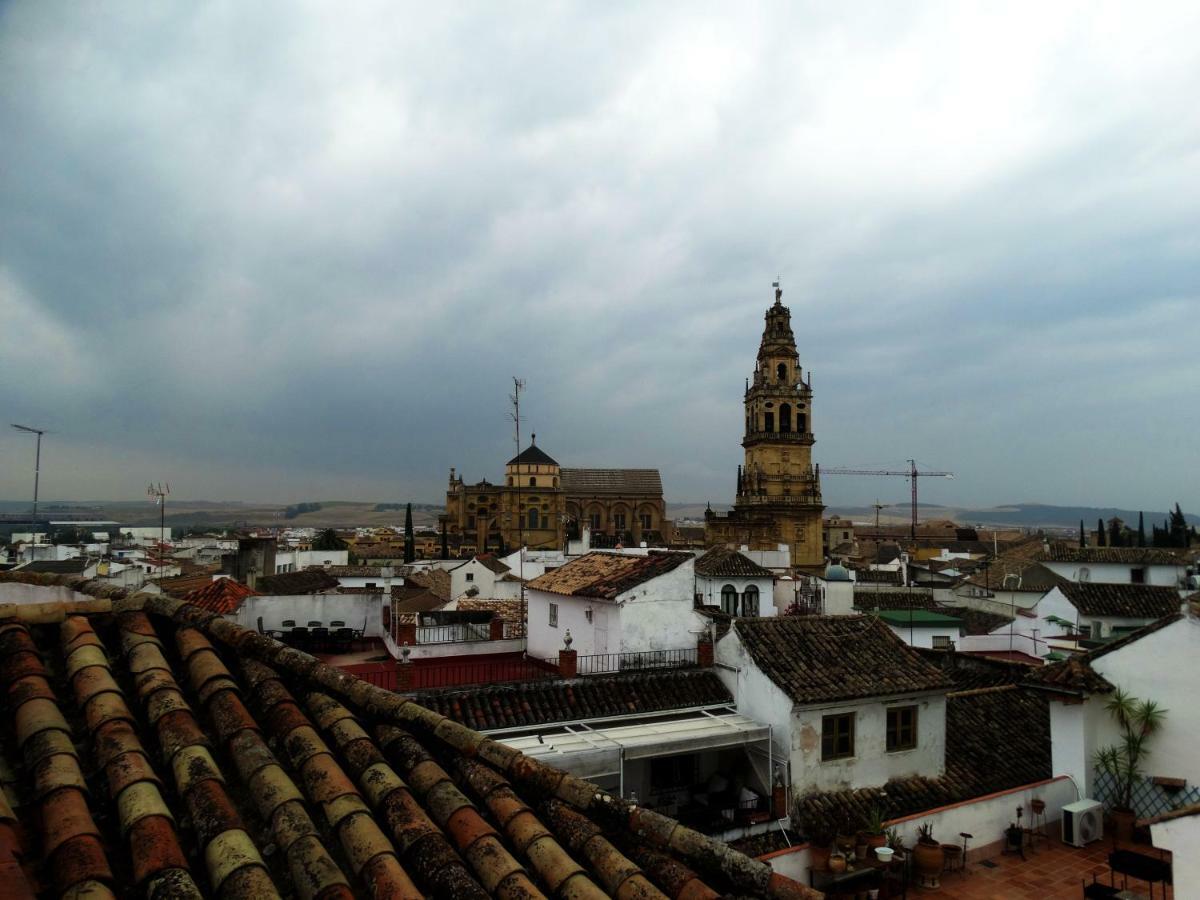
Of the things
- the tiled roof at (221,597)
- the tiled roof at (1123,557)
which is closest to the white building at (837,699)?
the tiled roof at (221,597)

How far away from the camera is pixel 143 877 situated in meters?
2.91

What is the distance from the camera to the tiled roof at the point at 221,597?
21781 millimetres

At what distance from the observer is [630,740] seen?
13.2 metres

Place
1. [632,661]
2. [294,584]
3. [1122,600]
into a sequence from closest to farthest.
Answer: [632,661] < [1122,600] < [294,584]

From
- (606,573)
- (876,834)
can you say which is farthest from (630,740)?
(606,573)

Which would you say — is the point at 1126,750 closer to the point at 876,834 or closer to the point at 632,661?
the point at 876,834

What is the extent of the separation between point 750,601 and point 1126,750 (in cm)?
1513

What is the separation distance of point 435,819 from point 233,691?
5.04 feet

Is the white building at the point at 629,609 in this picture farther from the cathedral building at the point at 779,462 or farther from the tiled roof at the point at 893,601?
the cathedral building at the point at 779,462

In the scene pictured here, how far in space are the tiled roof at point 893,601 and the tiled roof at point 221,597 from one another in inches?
987

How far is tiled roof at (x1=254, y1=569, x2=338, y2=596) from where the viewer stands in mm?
31694

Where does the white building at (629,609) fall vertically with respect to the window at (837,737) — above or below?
above

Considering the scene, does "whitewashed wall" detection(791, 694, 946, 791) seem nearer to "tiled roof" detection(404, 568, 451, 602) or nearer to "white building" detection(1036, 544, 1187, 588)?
"tiled roof" detection(404, 568, 451, 602)

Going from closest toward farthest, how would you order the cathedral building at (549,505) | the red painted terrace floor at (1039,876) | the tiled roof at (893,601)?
the red painted terrace floor at (1039,876) → the tiled roof at (893,601) → the cathedral building at (549,505)
